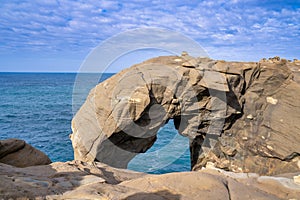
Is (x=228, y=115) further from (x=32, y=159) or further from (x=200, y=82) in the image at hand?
(x=32, y=159)

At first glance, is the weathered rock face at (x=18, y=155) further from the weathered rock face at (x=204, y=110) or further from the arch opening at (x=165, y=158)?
the arch opening at (x=165, y=158)

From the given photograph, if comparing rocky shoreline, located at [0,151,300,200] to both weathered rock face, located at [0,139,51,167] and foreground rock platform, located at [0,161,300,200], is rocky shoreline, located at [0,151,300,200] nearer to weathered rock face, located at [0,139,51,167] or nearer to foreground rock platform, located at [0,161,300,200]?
foreground rock platform, located at [0,161,300,200]

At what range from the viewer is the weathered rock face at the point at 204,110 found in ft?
38.0

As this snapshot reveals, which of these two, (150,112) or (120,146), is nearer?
(150,112)

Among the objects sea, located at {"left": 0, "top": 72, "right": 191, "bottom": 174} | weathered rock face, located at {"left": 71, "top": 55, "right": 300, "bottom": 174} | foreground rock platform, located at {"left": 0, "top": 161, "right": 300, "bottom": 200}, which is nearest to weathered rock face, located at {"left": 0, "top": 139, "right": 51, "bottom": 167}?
foreground rock platform, located at {"left": 0, "top": 161, "right": 300, "bottom": 200}

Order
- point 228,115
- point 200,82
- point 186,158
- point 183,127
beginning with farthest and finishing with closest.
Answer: point 186,158
point 183,127
point 228,115
point 200,82

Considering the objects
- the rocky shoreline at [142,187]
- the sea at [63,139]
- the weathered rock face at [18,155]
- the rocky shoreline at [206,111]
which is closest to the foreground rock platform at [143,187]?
the rocky shoreline at [142,187]

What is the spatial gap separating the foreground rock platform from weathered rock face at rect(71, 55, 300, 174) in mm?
5505

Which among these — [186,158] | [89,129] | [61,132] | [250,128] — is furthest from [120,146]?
[61,132]

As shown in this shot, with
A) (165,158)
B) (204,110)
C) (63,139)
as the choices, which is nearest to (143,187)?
(204,110)

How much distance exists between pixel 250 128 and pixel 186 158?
893 centimetres

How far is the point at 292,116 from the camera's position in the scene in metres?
11.8

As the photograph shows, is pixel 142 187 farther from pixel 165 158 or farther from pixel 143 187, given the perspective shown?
pixel 165 158

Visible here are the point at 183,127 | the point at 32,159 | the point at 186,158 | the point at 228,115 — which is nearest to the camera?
the point at 32,159
